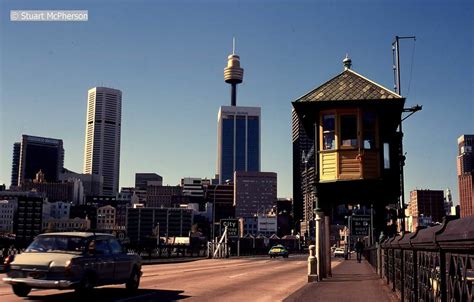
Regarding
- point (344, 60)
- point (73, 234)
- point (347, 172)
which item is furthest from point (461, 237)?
point (344, 60)

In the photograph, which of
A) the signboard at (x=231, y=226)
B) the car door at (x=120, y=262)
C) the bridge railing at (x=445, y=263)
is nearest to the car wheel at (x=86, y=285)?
the car door at (x=120, y=262)

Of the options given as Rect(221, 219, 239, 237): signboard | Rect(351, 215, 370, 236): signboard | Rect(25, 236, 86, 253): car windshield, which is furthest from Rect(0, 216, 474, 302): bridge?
Rect(221, 219, 239, 237): signboard

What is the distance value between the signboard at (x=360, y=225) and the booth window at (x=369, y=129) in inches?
1732

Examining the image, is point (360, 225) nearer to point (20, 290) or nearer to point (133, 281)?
point (133, 281)

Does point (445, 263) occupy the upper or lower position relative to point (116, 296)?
upper

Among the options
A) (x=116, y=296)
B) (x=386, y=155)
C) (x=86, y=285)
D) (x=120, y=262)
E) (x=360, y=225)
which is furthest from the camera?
(x=360, y=225)

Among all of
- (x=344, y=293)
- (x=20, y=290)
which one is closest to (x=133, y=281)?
(x=20, y=290)

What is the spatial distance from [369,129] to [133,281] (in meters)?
9.61

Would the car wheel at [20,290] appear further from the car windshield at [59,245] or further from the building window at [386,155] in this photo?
the building window at [386,155]

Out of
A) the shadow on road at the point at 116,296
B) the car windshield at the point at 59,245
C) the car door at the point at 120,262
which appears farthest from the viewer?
the car door at the point at 120,262

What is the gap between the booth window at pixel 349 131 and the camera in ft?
62.6

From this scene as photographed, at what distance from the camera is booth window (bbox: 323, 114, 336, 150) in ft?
63.6

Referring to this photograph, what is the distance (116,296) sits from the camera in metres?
13.3

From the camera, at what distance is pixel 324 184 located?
19547 millimetres
